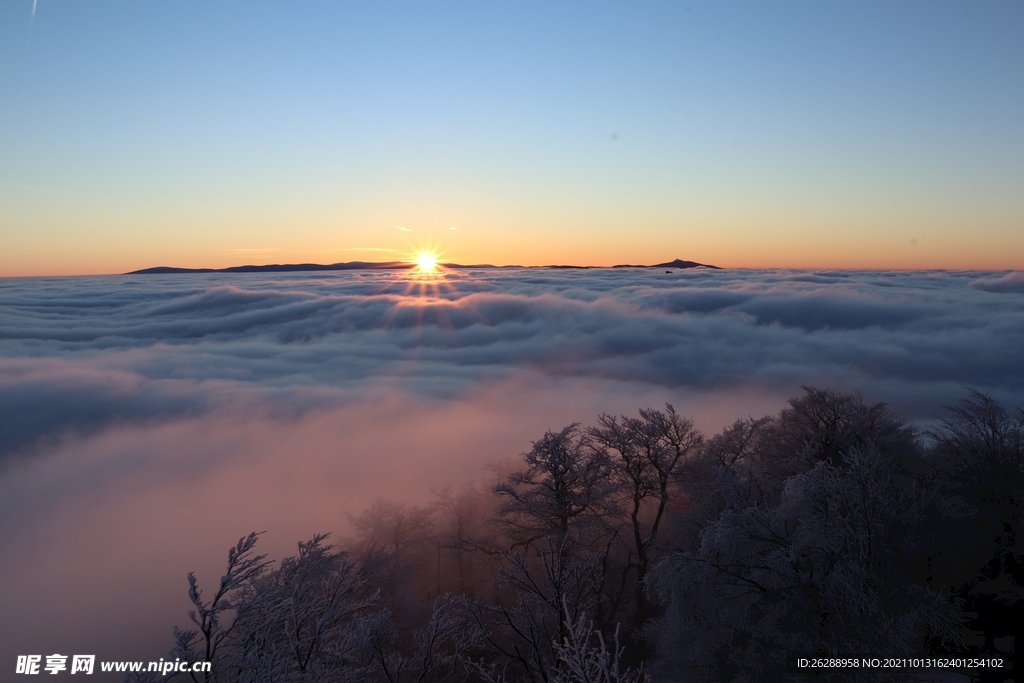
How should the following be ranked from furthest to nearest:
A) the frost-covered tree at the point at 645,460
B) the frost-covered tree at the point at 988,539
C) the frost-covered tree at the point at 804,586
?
the frost-covered tree at the point at 645,460
the frost-covered tree at the point at 988,539
the frost-covered tree at the point at 804,586

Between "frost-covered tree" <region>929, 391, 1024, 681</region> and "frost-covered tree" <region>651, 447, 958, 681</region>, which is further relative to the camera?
"frost-covered tree" <region>929, 391, 1024, 681</region>

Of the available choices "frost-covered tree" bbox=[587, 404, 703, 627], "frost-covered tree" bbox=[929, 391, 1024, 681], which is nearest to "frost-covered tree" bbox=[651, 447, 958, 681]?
"frost-covered tree" bbox=[929, 391, 1024, 681]

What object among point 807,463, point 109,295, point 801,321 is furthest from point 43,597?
point 109,295

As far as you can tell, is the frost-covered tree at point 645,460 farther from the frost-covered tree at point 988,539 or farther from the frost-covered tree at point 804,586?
the frost-covered tree at point 988,539

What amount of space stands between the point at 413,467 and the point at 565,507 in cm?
2966

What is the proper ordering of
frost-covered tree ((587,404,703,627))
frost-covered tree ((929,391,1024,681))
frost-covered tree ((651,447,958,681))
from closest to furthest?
frost-covered tree ((651,447,958,681)) < frost-covered tree ((929,391,1024,681)) < frost-covered tree ((587,404,703,627))

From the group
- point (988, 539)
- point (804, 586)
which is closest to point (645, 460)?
point (804, 586)

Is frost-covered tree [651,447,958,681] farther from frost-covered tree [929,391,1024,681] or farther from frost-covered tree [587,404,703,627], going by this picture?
frost-covered tree [587,404,703,627]

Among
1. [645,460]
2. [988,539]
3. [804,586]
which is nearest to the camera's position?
[804,586]

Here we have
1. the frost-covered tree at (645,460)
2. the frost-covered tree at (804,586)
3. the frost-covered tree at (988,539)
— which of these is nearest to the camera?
the frost-covered tree at (804,586)

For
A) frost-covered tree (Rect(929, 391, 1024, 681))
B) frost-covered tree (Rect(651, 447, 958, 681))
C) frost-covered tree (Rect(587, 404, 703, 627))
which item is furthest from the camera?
frost-covered tree (Rect(587, 404, 703, 627))

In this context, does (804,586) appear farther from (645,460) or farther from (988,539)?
(645,460)

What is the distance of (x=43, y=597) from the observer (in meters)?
27.9

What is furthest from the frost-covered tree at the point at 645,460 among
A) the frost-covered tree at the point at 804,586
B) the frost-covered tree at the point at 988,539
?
the frost-covered tree at the point at 988,539
